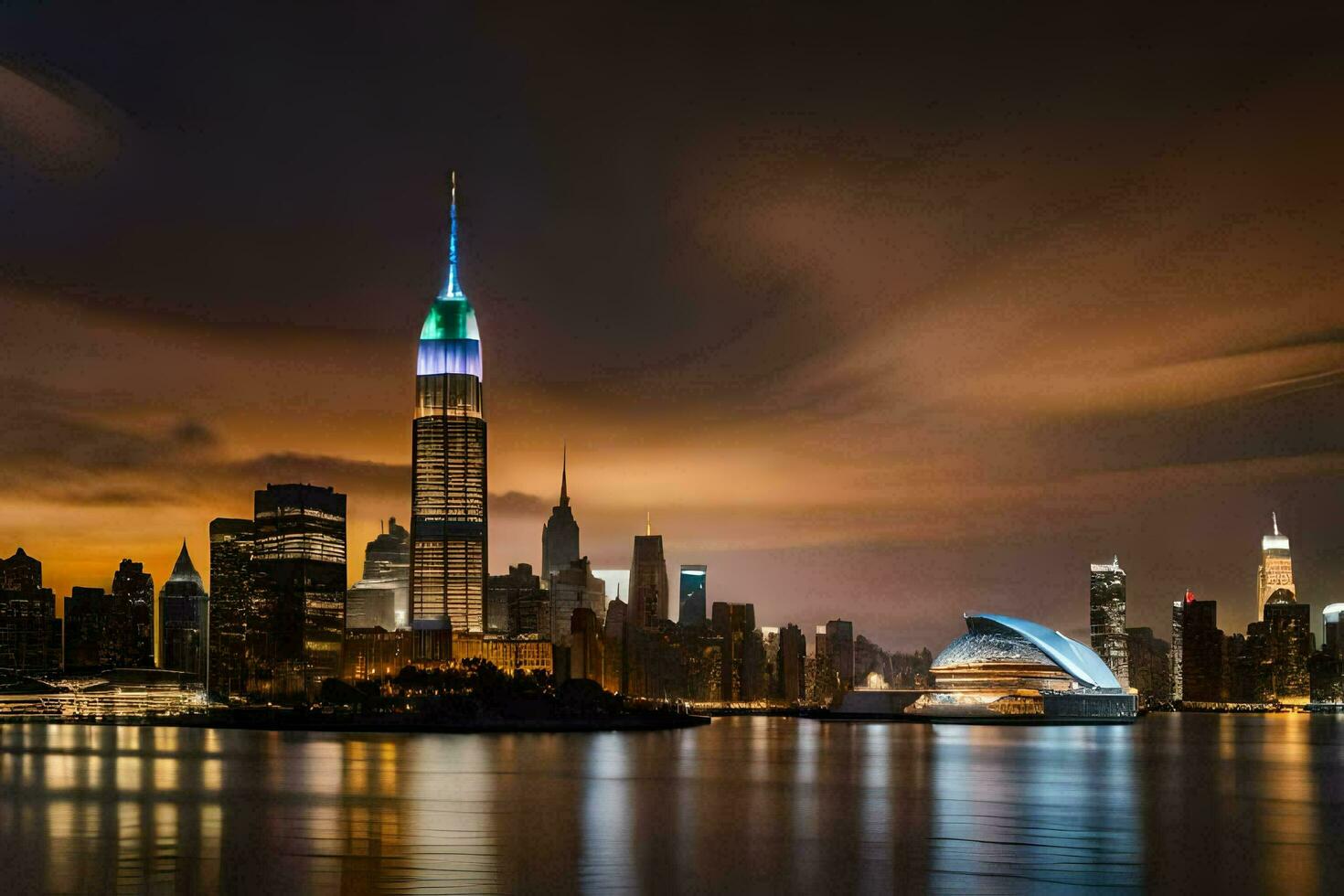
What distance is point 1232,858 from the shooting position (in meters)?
42.8

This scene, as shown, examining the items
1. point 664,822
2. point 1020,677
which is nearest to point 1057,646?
point 1020,677

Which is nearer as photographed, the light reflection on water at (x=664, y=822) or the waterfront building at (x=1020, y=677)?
the light reflection on water at (x=664, y=822)

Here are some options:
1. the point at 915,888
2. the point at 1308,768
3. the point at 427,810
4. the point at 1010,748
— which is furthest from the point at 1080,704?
the point at 915,888

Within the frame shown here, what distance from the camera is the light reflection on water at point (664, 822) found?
36.2 m

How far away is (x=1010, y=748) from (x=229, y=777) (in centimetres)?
5910

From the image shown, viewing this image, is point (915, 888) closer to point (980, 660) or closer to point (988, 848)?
point (988, 848)

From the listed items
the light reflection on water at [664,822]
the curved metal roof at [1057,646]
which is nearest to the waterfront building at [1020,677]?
the curved metal roof at [1057,646]

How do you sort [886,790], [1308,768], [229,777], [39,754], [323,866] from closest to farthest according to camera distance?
[323,866] → [886,790] → [229,777] → [1308,768] → [39,754]

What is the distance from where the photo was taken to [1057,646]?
18750 cm

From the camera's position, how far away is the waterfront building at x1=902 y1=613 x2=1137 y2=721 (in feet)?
608

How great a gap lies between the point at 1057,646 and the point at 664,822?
145m

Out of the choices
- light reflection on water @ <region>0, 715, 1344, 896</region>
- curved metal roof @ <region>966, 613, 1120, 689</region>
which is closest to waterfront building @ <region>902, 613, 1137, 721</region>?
curved metal roof @ <region>966, 613, 1120, 689</region>

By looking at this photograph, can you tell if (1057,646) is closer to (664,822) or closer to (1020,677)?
(1020,677)

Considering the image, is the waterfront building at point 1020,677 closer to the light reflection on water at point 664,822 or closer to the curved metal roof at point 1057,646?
the curved metal roof at point 1057,646
